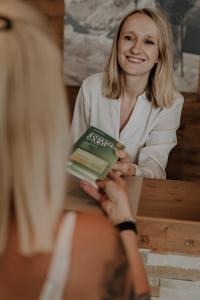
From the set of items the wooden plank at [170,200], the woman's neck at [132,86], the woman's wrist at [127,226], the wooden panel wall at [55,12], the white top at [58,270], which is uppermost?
the wooden panel wall at [55,12]

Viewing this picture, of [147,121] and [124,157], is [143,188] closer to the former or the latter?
[124,157]

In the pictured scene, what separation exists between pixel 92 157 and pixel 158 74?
0.88 m

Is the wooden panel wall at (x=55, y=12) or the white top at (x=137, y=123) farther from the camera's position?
the wooden panel wall at (x=55, y=12)

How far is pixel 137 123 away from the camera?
216 centimetres

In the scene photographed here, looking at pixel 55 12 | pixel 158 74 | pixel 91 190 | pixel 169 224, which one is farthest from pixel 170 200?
pixel 55 12

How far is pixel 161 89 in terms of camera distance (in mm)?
2152

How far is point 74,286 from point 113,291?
79 mm

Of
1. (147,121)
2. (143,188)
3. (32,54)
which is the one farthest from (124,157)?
(32,54)

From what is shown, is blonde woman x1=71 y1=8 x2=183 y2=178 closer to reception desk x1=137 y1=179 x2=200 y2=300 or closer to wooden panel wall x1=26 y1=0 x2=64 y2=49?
reception desk x1=137 y1=179 x2=200 y2=300

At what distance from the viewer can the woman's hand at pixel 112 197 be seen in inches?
48.9

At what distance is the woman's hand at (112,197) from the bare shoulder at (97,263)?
1.31 ft

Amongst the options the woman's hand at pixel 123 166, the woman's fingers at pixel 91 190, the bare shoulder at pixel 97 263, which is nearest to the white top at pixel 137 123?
the woman's hand at pixel 123 166

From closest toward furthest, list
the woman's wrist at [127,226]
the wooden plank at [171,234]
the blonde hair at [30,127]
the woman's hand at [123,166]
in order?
the blonde hair at [30,127] < the woman's wrist at [127,226] < the wooden plank at [171,234] < the woman's hand at [123,166]

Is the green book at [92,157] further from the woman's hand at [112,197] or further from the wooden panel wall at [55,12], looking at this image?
the wooden panel wall at [55,12]
